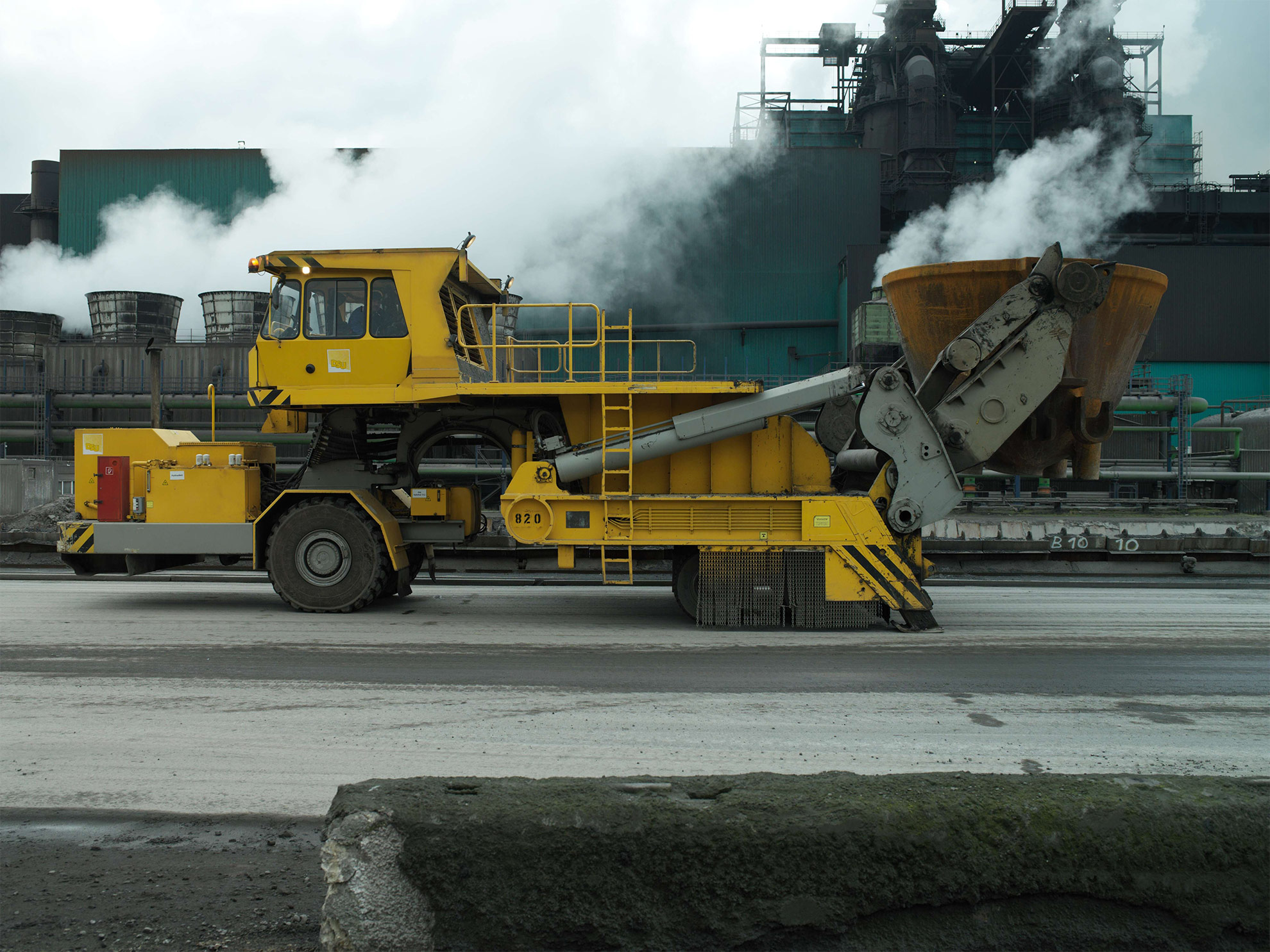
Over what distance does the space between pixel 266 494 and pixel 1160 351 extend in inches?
1351

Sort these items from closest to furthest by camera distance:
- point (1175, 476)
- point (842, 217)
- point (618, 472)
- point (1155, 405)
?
point (618, 472) < point (1175, 476) < point (1155, 405) < point (842, 217)

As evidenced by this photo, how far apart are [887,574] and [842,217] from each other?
2669 centimetres

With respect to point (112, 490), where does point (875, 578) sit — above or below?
below

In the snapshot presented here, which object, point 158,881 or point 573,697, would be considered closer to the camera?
point 158,881

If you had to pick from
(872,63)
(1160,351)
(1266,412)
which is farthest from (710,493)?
(872,63)

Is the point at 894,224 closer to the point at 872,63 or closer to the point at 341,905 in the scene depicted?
the point at 872,63

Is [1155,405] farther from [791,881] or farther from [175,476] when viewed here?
[791,881]

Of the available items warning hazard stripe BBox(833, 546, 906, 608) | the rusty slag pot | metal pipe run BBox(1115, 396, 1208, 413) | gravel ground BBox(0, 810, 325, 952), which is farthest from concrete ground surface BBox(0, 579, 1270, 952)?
metal pipe run BBox(1115, 396, 1208, 413)

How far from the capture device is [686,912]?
2.62 meters

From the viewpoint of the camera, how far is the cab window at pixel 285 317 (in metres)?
9.02

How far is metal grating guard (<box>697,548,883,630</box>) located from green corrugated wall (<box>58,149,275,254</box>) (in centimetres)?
2997

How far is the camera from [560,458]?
8688 millimetres

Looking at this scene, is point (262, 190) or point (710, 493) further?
point (262, 190)

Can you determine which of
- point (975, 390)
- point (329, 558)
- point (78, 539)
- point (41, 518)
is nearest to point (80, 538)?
point (78, 539)
